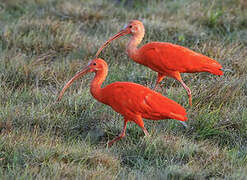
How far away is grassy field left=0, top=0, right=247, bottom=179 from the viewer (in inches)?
157

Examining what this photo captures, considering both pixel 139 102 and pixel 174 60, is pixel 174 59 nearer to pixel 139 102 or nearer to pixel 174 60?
pixel 174 60

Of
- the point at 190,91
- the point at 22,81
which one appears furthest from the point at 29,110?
the point at 190,91

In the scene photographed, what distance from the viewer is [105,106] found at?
5.13m

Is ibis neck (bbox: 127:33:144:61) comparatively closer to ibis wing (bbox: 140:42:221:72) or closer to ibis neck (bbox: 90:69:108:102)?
ibis wing (bbox: 140:42:221:72)

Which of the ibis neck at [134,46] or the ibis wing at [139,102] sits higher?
the ibis neck at [134,46]

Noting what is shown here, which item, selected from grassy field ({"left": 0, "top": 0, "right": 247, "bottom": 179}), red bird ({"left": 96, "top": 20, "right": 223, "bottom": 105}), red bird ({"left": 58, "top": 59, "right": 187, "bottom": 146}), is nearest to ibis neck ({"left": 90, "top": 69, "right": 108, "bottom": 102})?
red bird ({"left": 58, "top": 59, "right": 187, "bottom": 146})

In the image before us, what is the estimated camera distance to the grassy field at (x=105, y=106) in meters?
3.98

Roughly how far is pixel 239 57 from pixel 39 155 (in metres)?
3.53

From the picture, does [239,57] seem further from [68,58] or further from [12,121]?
[12,121]

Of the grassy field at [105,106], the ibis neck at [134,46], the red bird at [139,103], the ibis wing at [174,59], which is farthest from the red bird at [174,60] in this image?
the red bird at [139,103]

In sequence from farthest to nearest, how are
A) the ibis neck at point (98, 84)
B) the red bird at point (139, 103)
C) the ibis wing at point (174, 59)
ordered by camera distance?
the ibis wing at point (174, 59)
the ibis neck at point (98, 84)
the red bird at point (139, 103)

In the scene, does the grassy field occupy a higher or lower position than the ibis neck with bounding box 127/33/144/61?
lower

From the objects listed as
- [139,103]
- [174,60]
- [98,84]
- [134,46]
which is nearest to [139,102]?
[139,103]

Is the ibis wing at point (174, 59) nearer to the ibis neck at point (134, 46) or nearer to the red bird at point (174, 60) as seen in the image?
the red bird at point (174, 60)
